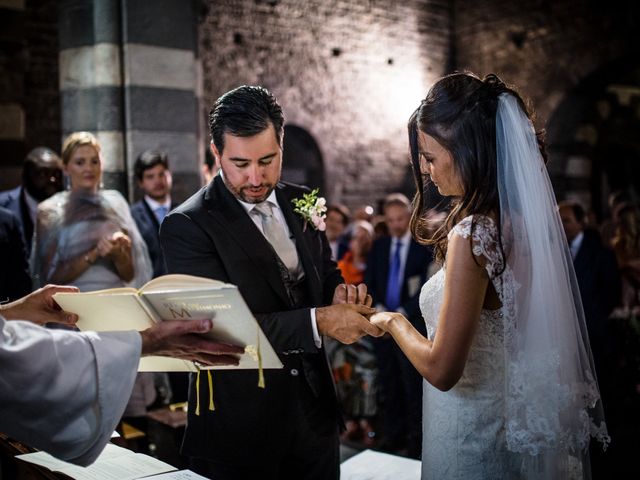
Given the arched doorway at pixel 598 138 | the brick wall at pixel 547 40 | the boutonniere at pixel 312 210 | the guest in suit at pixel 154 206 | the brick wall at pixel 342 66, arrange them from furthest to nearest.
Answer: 1. the arched doorway at pixel 598 138
2. the brick wall at pixel 547 40
3. the brick wall at pixel 342 66
4. the guest in suit at pixel 154 206
5. the boutonniere at pixel 312 210

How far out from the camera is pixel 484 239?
175 cm

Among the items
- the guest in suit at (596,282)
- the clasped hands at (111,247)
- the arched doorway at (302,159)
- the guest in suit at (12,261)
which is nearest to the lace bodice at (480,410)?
the clasped hands at (111,247)

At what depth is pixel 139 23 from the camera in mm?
4832

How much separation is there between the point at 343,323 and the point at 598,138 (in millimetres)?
9849

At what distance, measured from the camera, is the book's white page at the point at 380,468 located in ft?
7.28

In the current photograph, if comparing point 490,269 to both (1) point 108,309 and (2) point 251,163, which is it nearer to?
(2) point 251,163

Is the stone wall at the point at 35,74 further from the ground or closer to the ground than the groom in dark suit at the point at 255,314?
further from the ground

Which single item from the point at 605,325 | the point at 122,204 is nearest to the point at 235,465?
the point at 122,204

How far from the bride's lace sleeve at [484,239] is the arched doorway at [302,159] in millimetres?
7641

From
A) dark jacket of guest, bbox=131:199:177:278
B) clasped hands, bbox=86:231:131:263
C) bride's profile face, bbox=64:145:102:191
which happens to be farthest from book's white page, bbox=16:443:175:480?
dark jacket of guest, bbox=131:199:177:278

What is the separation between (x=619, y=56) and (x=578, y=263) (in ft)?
18.5

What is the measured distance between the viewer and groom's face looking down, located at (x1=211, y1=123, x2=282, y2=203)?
2.16m

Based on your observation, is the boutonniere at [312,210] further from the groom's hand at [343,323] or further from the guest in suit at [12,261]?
the guest in suit at [12,261]

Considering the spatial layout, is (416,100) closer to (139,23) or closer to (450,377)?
(139,23)
